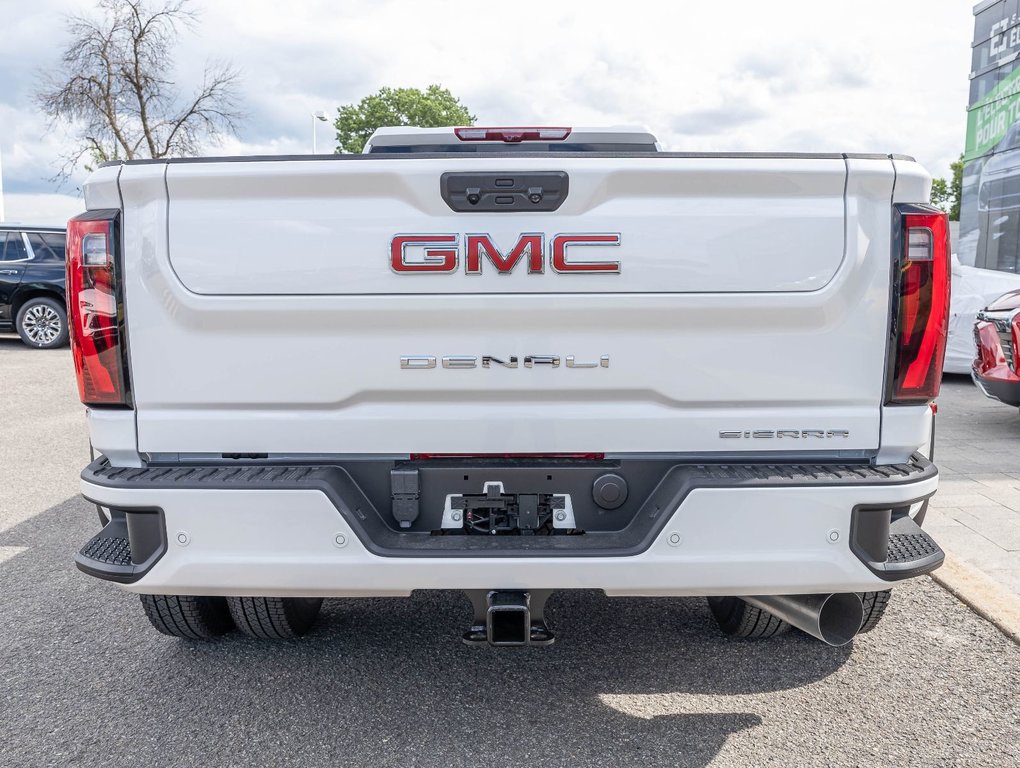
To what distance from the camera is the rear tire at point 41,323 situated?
559 inches

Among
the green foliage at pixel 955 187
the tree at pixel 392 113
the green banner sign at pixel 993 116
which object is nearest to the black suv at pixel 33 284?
the green banner sign at pixel 993 116

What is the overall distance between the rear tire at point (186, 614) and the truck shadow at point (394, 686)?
102 mm

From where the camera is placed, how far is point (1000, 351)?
24.2 feet

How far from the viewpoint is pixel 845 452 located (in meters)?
2.47

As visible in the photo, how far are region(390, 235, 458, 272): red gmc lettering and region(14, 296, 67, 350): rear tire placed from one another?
14.0 m

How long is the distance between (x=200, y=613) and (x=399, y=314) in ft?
4.94

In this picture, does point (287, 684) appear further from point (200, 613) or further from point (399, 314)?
point (399, 314)

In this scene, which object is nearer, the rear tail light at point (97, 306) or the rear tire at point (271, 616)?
the rear tail light at point (97, 306)

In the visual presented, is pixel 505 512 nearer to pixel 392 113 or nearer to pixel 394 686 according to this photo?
pixel 394 686

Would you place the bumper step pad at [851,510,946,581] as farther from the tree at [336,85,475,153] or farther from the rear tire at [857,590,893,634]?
the tree at [336,85,475,153]

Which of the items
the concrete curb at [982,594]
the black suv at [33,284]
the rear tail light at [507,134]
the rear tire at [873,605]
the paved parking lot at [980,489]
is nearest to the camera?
the rear tire at [873,605]

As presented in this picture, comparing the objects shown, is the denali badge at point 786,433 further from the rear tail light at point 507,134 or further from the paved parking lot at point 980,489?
the paved parking lot at point 980,489

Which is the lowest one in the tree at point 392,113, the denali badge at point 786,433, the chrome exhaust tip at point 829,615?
the chrome exhaust tip at point 829,615

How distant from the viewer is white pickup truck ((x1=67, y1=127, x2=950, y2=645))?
2346 mm
